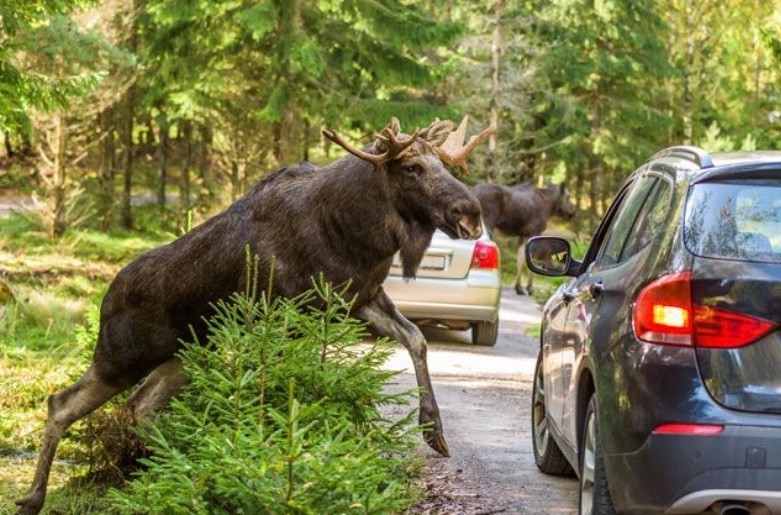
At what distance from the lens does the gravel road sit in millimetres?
7578

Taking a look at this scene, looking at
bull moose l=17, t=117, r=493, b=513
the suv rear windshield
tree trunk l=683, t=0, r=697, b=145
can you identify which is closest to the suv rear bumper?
the suv rear windshield

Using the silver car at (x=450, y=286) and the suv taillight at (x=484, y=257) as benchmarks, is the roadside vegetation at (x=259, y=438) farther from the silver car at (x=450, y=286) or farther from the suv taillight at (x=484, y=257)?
the suv taillight at (x=484, y=257)

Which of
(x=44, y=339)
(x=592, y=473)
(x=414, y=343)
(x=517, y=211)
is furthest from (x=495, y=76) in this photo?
(x=592, y=473)

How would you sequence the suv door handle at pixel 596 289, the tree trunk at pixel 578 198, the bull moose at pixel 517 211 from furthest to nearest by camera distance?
the tree trunk at pixel 578 198
the bull moose at pixel 517 211
the suv door handle at pixel 596 289

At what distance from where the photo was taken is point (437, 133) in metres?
9.53

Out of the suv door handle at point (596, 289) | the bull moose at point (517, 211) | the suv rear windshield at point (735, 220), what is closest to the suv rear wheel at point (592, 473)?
the suv door handle at point (596, 289)

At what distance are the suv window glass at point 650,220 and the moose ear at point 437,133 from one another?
3406 mm

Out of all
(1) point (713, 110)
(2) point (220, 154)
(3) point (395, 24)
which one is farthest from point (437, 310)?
(1) point (713, 110)

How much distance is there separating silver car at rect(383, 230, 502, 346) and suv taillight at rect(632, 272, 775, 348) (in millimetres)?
11274

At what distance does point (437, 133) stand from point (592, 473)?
A: 13.7ft

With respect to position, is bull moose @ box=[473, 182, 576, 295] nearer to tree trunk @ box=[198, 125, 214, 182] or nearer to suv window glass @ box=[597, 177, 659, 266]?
tree trunk @ box=[198, 125, 214, 182]

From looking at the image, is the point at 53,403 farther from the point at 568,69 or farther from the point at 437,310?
the point at 568,69

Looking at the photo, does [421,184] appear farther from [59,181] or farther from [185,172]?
[185,172]

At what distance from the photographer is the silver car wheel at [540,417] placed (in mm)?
8531
